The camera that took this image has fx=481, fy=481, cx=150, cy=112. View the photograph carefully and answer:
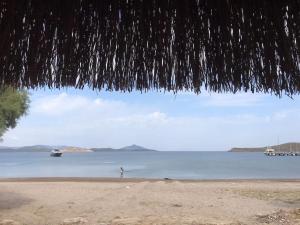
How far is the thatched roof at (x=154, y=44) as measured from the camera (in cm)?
220

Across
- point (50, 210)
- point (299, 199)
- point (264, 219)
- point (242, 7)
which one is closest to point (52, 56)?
point (242, 7)

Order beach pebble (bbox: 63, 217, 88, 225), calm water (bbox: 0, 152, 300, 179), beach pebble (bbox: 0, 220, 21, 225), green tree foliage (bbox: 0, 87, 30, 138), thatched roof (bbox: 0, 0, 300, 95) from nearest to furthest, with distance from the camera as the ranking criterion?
1. thatched roof (bbox: 0, 0, 300, 95)
2. beach pebble (bbox: 0, 220, 21, 225)
3. beach pebble (bbox: 63, 217, 88, 225)
4. green tree foliage (bbox: 0, 87, 30, 138)
5. calm water (bbox: 0, 152, 300, 179)

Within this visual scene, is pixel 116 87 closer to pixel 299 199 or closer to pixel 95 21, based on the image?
pixel 95 21

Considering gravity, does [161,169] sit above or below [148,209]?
above

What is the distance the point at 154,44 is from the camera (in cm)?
243

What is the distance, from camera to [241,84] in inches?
105

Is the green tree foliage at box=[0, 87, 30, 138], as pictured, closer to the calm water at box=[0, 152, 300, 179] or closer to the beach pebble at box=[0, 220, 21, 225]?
the beach pebble at box=[0, 220, 21, 225]

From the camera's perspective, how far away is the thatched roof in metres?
2.20

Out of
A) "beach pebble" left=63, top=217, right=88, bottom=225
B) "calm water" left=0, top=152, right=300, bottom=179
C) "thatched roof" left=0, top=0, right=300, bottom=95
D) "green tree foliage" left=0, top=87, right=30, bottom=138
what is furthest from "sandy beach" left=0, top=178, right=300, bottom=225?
"calm water" left=0, top=152, right=300, bottom=179

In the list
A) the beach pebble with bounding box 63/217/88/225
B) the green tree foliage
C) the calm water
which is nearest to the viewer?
the beach pebble with bounding box 63/217/88/225

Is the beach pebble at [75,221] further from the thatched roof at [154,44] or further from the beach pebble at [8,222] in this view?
the thatched roof at [154,44]

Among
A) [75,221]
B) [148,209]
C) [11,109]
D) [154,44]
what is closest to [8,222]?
[75,221]

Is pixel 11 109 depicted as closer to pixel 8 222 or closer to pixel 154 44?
pixel 8 222

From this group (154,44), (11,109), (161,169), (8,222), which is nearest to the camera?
(154,44)
